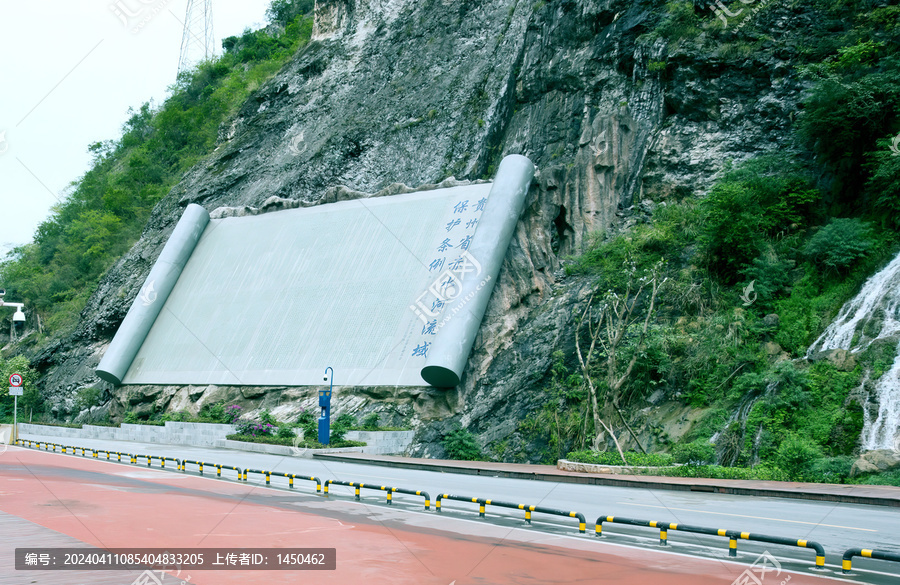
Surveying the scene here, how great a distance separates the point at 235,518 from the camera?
1083 cm

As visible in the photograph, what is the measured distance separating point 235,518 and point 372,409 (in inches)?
593

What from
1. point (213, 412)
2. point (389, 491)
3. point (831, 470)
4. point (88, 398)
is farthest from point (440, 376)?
point (88, 398)

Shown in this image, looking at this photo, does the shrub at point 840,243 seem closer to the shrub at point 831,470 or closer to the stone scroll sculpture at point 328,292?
the shrub at point 831,470

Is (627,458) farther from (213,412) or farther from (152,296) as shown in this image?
(152,296)

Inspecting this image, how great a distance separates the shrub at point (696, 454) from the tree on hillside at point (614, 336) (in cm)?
108

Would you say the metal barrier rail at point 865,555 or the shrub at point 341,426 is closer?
the metal barrier rail at point 865,555

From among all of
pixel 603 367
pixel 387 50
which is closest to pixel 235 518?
pixel 603 367

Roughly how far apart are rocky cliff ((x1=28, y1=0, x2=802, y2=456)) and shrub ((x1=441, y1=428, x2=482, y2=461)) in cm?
65

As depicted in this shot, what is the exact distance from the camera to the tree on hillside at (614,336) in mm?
19672

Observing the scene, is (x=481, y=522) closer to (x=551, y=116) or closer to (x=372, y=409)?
(x=372, y=409)

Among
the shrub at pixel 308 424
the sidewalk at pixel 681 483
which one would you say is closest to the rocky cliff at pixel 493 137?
the shrub at pixel 308 424

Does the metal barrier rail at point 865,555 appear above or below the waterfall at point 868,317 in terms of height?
below

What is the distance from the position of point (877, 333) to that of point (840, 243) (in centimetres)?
393

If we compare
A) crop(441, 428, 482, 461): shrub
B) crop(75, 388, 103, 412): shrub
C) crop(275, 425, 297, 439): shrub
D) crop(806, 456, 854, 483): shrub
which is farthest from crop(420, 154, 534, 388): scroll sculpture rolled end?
crop(75, 388, 103, 412): shrub
